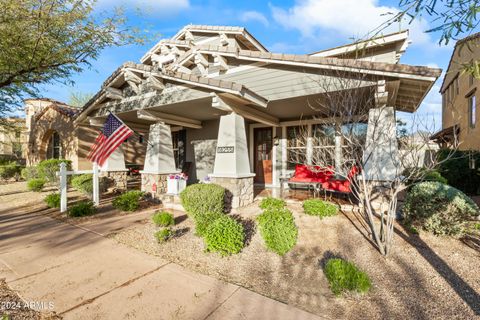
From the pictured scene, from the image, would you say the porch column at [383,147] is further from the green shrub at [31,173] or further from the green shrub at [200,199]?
the green shrub at [31,173]

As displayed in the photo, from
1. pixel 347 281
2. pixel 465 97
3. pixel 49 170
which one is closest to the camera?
pixel 347 281

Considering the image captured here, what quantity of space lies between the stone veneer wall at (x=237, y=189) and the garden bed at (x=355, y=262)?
4.95ft

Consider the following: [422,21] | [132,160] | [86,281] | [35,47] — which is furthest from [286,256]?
[132,160]

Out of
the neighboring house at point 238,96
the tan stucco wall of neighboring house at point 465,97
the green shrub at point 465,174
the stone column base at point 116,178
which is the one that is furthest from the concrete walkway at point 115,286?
the tan stucco wall of neighboring house at point 465,97

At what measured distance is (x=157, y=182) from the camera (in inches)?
324

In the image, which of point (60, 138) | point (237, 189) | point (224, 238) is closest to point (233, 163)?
point (237, 189)

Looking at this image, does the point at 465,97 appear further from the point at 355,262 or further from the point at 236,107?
the point at 355,262

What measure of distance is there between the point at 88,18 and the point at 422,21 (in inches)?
269

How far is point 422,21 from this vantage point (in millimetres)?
2213

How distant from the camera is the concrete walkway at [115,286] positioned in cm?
260

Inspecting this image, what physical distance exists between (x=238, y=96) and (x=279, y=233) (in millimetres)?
3665

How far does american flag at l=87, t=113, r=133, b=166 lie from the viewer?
7082mm

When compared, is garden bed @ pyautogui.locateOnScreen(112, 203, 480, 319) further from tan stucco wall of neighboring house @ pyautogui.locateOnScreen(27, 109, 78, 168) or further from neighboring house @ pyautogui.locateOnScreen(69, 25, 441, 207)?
tan stucco wall of neighboring house @ pyautogui.locateOnScreen(27, 109, 78, 168)

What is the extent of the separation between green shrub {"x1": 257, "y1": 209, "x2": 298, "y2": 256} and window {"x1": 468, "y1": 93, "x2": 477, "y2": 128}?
14.5 metres
